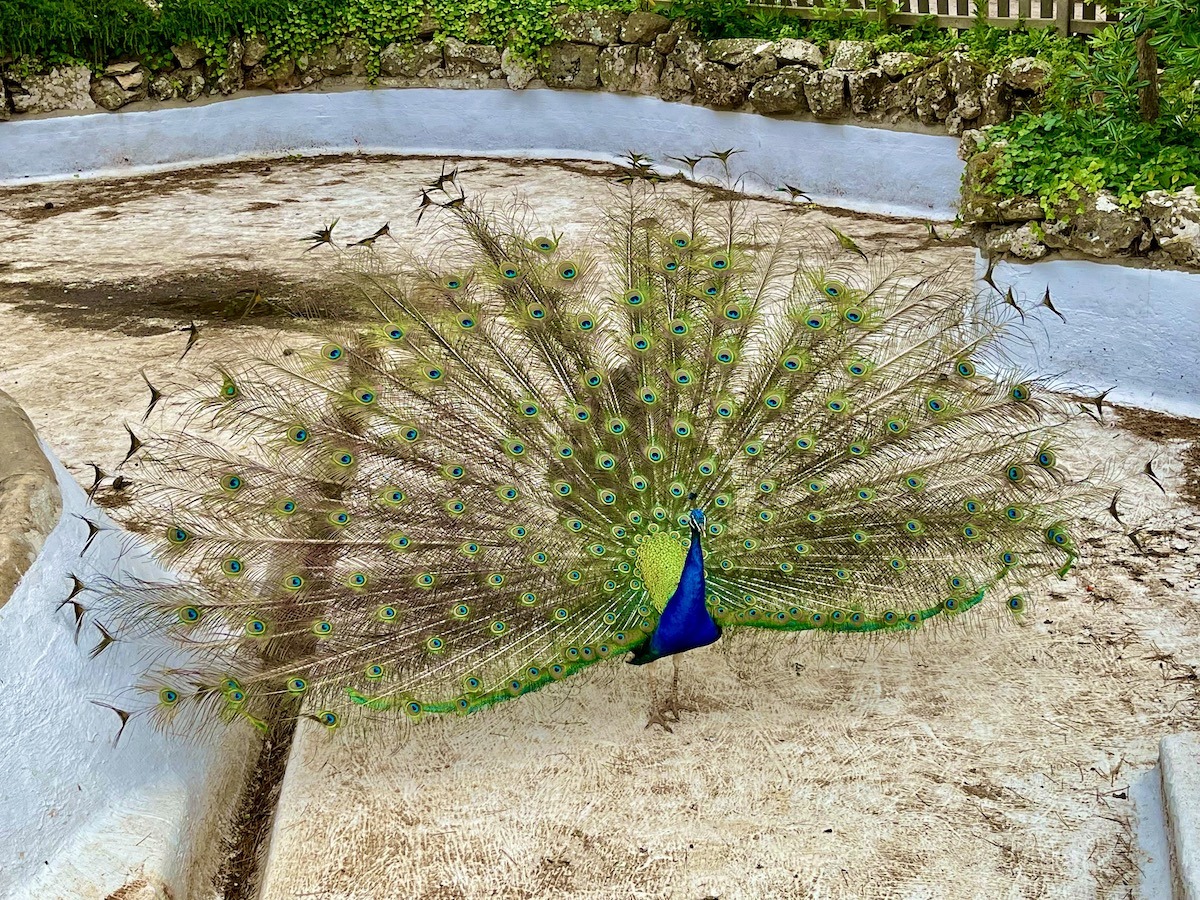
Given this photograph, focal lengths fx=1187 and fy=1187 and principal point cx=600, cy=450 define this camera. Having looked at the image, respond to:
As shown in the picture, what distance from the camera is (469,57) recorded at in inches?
416

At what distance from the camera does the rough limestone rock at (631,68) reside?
980 cm

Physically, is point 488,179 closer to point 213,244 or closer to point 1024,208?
point 213,244

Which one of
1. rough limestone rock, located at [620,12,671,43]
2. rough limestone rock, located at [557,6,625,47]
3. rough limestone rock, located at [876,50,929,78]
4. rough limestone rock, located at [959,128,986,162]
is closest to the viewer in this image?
rough limestone rock, located at [959,128,986,162]

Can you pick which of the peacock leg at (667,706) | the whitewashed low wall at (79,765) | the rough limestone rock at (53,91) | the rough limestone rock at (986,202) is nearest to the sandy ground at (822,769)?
the peacock leg at (667,706)

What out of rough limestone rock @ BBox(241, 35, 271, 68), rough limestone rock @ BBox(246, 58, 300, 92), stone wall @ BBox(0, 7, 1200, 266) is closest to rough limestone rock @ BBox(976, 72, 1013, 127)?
stone wall @ BBox(0, 7, 1200, 266)

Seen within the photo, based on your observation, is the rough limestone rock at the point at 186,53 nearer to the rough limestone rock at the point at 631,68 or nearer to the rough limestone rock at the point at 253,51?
the rough limestone rock at the point at 253,51

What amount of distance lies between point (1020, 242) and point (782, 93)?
10.9ft

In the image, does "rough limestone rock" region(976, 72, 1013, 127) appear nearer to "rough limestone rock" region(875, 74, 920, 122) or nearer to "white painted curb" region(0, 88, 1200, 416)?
"white painted curb" region(0, 88, 1200, 416)

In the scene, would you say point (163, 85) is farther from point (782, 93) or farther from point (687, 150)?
point (782, 93)

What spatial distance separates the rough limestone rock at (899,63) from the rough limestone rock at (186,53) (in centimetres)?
599

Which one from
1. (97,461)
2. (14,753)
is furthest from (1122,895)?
(97,461)

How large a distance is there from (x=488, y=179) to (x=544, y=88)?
1.05 metres

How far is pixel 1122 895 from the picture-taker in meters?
3.64

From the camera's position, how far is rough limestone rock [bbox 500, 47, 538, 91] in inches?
408
